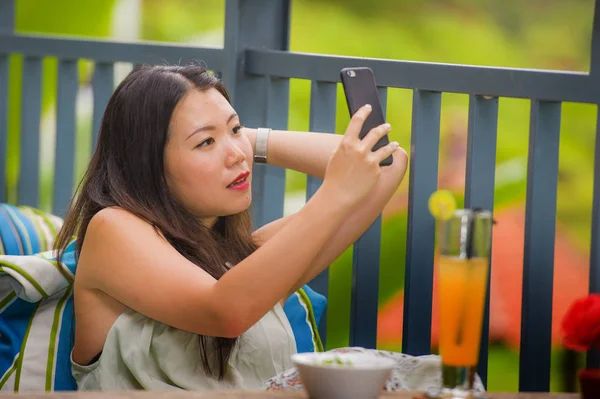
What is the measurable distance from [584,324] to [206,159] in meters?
0.80

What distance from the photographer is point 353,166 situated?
139 centimetres

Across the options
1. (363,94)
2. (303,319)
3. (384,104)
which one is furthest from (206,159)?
(384,104)

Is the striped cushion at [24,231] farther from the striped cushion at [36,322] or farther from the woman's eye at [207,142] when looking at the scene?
the woman's eye at [207,142]

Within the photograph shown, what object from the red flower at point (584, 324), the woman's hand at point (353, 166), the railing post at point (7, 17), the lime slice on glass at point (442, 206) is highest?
the railing post at point (7, 17)

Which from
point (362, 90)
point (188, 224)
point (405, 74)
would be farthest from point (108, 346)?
point (405, 74)

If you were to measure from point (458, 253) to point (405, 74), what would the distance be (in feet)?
3.35

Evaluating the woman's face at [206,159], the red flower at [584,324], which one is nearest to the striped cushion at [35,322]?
the woman's face at [206,159]

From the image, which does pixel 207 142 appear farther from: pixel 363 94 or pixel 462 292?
pixel 462 292

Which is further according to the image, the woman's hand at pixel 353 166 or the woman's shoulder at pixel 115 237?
the woman's shoulder at pixel 115 237

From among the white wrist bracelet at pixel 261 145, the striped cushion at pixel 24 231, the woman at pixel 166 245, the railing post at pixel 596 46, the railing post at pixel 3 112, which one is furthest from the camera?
the railing post at pixel 3 112

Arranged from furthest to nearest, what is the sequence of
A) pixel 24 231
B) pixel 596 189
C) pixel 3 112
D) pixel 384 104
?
pixel 3 112 → pixel 24 231 → pixel 384 104 → pixel 596 189

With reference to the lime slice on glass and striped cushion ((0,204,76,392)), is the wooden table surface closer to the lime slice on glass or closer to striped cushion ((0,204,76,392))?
the lime slice on glass

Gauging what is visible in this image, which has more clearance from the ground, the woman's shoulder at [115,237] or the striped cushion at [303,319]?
the woman's shoulder at [115,237]

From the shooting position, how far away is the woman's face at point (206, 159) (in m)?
1.65
